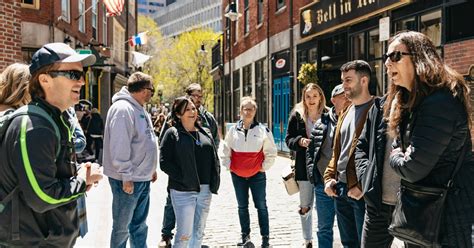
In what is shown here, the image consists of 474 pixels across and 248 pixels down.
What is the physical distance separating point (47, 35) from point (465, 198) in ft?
48.9

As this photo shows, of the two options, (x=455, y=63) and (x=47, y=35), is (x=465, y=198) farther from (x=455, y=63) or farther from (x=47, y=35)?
(x=47, y=35)

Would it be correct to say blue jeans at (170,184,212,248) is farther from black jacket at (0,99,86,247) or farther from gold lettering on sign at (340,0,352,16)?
gold lettering on sign at (340,0,352,16)

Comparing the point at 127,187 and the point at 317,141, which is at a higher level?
the point at 317,141

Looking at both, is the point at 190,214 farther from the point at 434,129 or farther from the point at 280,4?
the point at 280,4

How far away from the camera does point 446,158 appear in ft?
9.23

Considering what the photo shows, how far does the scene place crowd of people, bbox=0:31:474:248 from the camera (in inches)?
102

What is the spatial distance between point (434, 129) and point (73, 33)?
17511 millimetres

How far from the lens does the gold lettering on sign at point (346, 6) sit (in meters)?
12.8

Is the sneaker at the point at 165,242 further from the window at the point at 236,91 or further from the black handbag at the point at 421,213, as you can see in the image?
the window at the point at 236,91

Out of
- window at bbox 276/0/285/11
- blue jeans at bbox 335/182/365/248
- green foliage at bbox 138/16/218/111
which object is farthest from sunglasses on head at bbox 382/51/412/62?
green foliage at bbox 138/16/218/111

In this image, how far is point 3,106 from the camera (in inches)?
149

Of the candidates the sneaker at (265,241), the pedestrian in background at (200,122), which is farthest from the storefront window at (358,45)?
the sneaker at (265,241)

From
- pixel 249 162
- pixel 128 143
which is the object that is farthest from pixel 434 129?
pixel 249 162

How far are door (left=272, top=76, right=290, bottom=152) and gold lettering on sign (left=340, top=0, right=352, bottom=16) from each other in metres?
4.82
